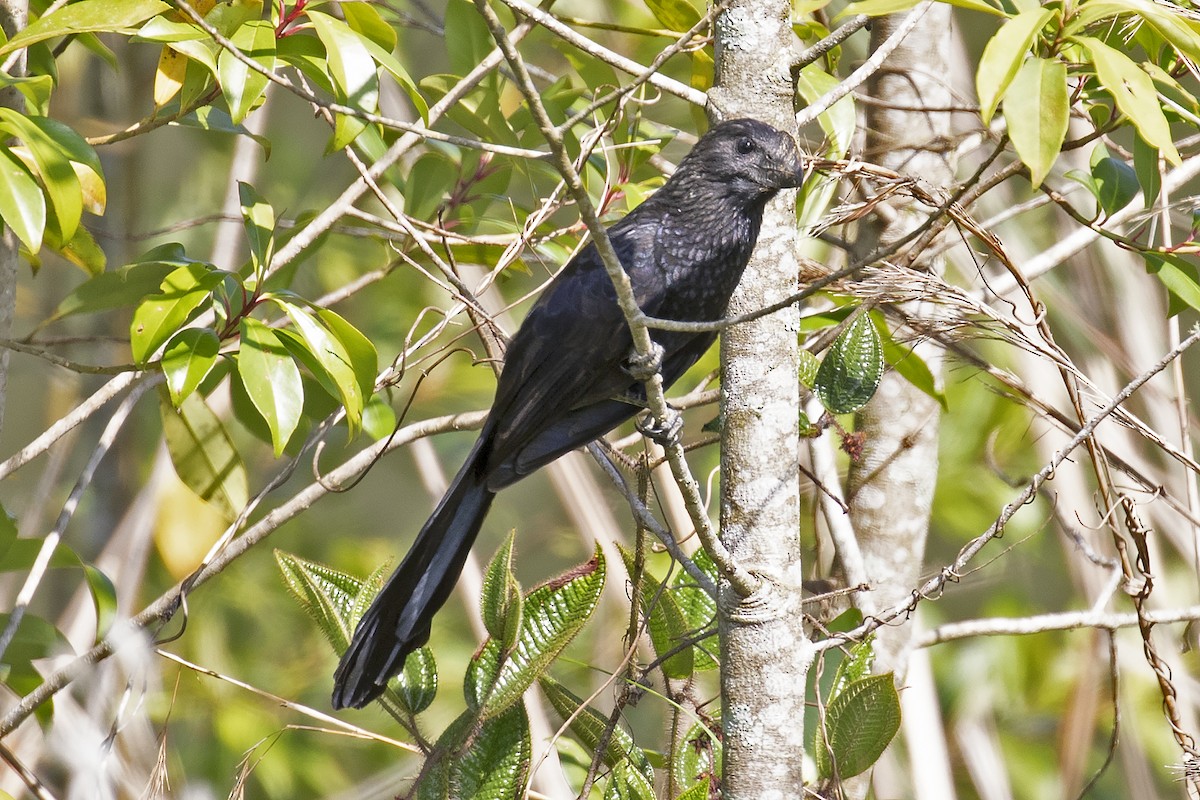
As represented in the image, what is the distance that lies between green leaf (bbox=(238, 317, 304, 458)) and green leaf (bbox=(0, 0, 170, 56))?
0.43 m

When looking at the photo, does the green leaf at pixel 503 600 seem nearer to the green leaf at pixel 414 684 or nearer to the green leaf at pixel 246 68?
the green leaf at pixel 414 684

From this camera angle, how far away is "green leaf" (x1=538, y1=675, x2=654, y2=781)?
1.76 meters

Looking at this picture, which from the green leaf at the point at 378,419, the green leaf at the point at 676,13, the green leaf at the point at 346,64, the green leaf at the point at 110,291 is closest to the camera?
the green leaf at the point at 346,64

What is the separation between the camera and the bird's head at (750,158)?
1.60 m

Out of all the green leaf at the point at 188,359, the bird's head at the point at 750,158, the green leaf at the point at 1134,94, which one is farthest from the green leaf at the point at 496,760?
the green leaf at the point at 1134,94

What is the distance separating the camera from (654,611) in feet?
5.90

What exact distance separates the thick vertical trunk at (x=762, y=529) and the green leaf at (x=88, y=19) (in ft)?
2.62

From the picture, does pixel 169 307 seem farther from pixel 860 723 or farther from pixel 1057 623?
pixel 1057 623

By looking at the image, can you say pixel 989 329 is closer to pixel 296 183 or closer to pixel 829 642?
pixel 829 642

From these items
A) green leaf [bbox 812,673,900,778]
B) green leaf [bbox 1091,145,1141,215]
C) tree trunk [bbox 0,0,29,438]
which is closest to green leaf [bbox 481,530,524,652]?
green leaf [bbox 812,673,900,778]

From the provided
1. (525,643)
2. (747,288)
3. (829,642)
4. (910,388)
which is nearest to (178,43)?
(747,288)

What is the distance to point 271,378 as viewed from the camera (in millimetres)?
1573

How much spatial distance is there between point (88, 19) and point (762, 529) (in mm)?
1110

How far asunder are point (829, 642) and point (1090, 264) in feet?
5.94
